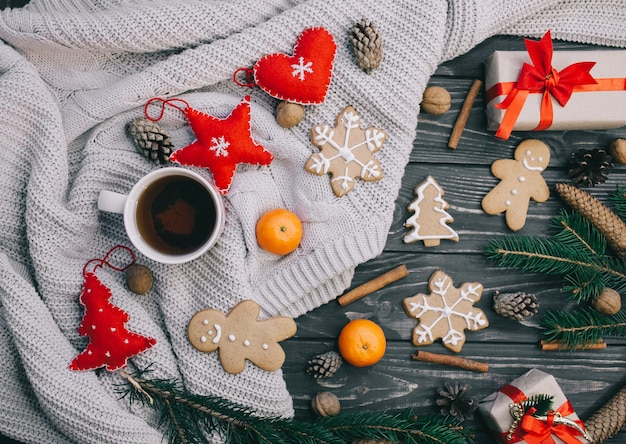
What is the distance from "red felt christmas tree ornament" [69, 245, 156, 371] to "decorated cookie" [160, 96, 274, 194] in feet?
1.03

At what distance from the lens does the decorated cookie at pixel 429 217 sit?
1144 millimetres

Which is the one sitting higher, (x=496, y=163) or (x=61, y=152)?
(x=496, y=163)

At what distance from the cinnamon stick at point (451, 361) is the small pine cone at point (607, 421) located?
0.25 m

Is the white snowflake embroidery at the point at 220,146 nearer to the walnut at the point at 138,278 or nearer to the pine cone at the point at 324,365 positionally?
the walnut at the point at 138,278

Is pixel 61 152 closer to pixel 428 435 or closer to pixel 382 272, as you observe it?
pixel 382 272

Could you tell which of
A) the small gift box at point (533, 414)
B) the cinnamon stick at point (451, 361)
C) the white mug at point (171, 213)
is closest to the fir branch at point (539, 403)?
the small gift box at point (533, 414)

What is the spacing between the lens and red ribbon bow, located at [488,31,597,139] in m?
1.08

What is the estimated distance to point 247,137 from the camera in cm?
105

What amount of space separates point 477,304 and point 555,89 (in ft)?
1.62

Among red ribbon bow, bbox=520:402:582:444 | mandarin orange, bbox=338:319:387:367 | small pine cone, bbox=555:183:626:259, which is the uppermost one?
small pine cone, bbox=555:183:626:259

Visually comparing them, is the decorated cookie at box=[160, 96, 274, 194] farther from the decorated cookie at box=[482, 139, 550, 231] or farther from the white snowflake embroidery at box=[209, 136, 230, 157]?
the decorated cookie at box=[482, 139, 550, 231]

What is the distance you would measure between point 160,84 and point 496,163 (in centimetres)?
75

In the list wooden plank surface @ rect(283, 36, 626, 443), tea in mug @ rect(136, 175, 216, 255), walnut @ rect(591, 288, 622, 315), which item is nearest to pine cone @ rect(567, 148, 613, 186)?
wooden plank surface @ rect(283, 36, 626, 443)

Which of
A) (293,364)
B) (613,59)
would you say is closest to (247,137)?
(293,364)
